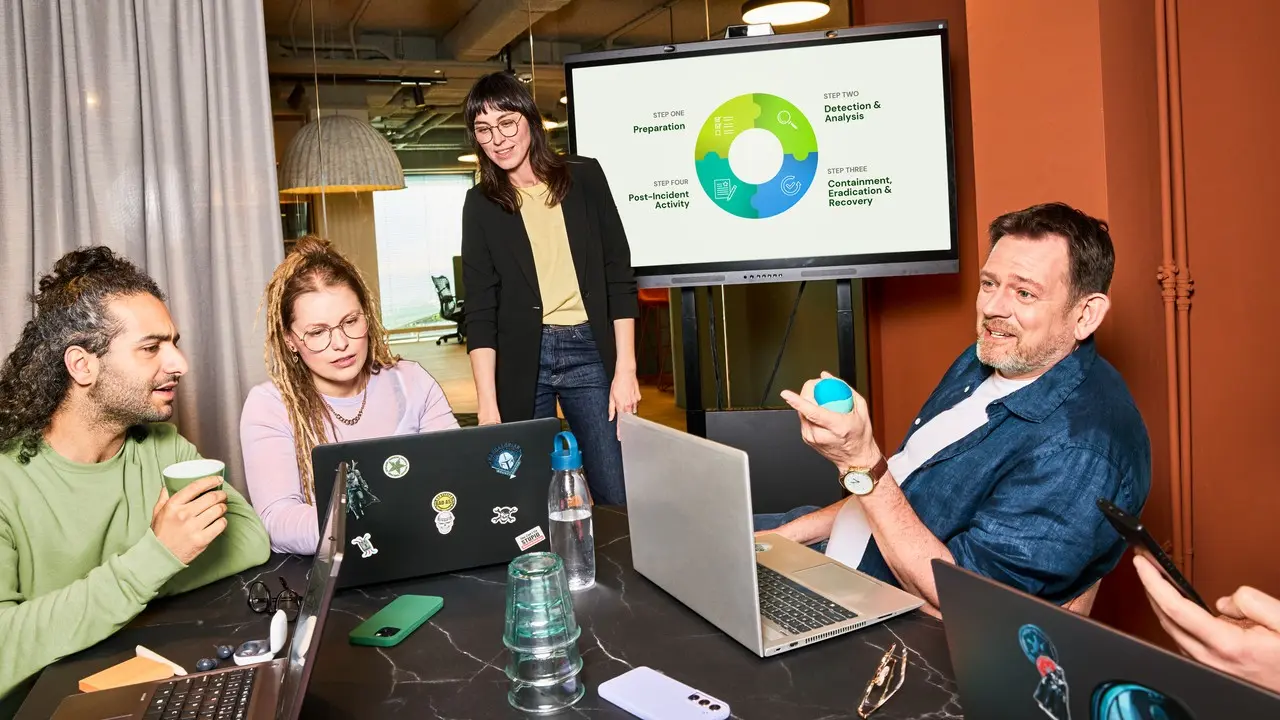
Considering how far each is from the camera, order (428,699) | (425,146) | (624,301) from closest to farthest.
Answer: (428,699), (624,301), (425,146)

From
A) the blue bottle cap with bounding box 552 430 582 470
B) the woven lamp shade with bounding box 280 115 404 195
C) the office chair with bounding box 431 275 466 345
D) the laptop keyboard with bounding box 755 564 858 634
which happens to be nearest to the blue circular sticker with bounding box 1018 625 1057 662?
the laptop keyboard with bounding box 755 564 858 634

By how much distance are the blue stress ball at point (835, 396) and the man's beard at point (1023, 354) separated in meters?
0.46

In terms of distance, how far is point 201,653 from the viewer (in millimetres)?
1345

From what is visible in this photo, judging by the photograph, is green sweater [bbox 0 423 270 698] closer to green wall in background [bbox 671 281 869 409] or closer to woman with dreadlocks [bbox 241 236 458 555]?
Result: woman with dreadlocks [bbox 241 236 458 555]

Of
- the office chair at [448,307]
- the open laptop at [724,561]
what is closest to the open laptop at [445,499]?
the open laptop at [724,561]

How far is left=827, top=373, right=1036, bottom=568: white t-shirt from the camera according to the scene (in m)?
1.82

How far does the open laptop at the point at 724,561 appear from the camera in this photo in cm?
121

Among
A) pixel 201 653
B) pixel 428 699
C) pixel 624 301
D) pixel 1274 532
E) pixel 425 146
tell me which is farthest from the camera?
pixel 425 146

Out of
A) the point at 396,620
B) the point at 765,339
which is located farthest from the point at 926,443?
the point at 765,339

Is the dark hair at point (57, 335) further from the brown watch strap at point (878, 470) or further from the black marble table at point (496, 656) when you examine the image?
the brown watch strap at point (878, 470)

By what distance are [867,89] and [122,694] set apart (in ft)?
9.26

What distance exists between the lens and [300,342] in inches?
80.1

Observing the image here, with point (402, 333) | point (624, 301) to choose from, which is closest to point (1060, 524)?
point (624, 301)

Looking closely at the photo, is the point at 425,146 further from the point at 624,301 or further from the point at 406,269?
the point at 624,301
